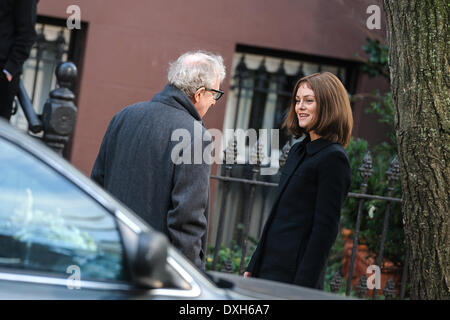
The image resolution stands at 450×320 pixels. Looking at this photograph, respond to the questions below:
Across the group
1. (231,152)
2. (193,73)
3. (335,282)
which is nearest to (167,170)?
(193,73)

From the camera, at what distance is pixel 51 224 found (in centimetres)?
216

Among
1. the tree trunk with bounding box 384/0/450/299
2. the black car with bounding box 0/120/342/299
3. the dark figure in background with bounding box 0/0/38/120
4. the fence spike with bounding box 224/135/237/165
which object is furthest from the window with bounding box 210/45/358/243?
the black car with bounding box 0/120/342/299

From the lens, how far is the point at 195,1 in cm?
717

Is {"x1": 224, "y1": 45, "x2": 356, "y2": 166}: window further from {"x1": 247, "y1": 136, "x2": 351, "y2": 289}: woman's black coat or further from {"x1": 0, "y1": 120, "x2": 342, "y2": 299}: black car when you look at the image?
{"x1": 0, "y1": 120, "x2": 342, "y2": 299}: black car

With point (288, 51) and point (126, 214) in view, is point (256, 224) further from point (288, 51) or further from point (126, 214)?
point (126, 214)

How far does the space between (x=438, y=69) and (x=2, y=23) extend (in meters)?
2.74

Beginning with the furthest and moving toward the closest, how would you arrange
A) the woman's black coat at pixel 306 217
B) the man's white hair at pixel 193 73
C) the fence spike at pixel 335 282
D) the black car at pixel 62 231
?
1. the fence spike at pixel 335 282
2. the man's white hair at pixel 193 73
3. the woman's black coat at pixel 306 217
4. the black car at pixel 62 231

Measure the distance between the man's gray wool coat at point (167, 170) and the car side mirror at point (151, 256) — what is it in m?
1.28

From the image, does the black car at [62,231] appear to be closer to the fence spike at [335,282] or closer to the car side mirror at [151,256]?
the car side mirror at [151,256]

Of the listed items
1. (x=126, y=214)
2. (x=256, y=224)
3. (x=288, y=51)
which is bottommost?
(x=256, y=224)

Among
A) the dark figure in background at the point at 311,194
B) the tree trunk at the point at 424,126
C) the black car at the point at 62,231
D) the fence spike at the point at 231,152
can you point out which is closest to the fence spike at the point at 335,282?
the fence spike at the point at 231,152

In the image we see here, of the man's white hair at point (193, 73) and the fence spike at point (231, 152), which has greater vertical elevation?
the man's white hair at point (193, 73)

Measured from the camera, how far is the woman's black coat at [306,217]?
3.30m
